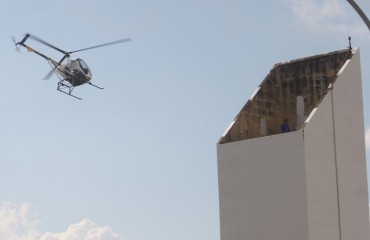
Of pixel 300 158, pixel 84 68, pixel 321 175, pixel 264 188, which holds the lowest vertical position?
pixel 264 188

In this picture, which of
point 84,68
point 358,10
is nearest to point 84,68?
point 84,68

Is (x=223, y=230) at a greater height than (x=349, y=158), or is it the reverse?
(x=349, y=158)

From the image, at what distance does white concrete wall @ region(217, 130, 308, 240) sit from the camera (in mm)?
32312

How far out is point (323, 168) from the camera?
33.1 metres

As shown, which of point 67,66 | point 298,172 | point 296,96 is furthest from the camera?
point 67,66

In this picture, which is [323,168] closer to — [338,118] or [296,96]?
[338,118]

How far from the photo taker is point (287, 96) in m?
36.9

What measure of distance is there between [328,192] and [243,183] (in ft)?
11.3

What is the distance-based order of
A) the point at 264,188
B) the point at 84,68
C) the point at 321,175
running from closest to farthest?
the point at 321,175 < the point at 264,188 < the point at 84,68

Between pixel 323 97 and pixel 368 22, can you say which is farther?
pixel 323 97

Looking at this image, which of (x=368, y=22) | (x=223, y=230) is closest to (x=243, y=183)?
(x=223, y=230)

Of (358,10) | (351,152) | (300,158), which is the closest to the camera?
(358,10)

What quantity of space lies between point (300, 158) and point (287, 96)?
17.4ft

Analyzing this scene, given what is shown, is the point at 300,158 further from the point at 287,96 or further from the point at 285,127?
the point at 287,96
